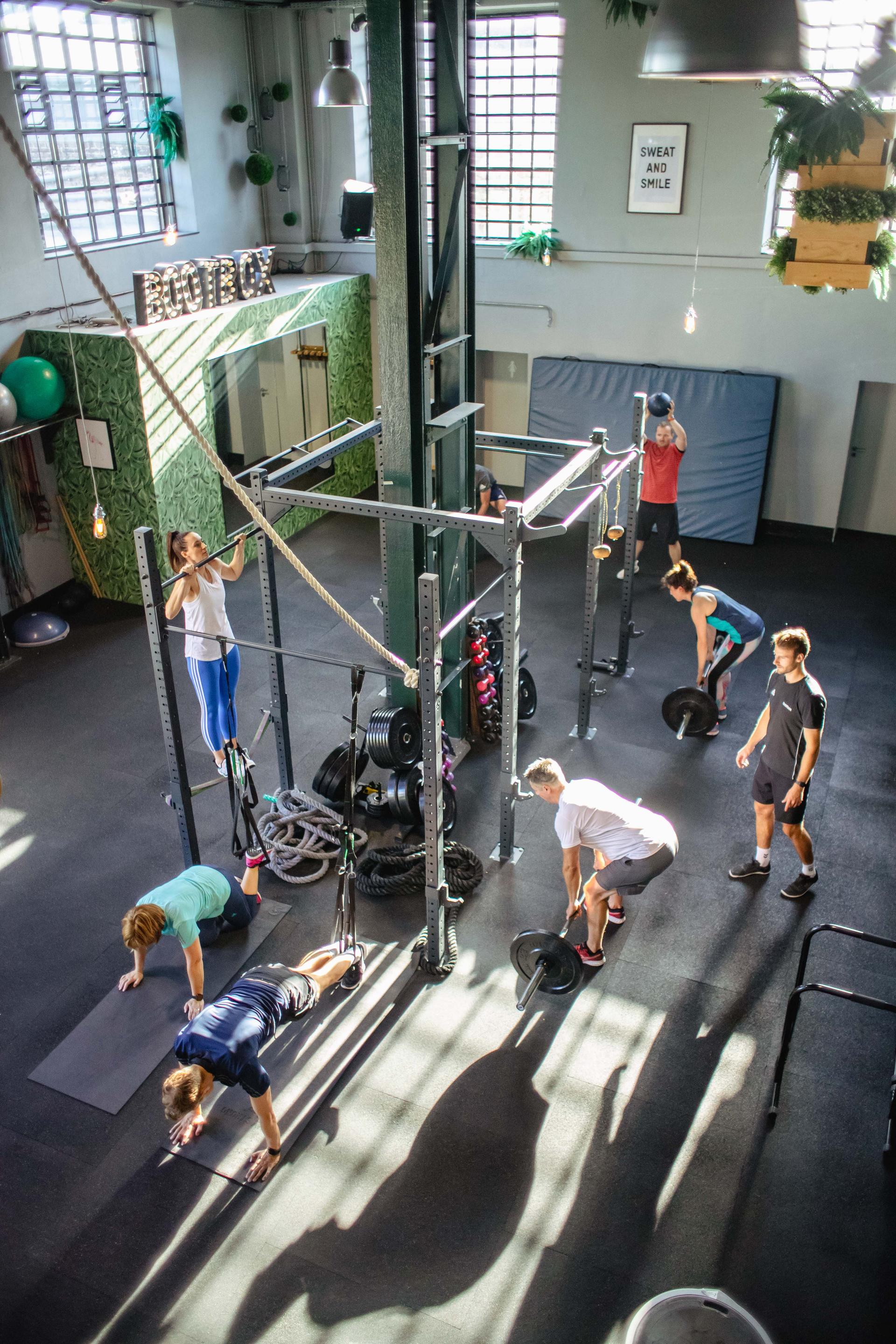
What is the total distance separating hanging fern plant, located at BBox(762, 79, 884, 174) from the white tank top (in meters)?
3.71

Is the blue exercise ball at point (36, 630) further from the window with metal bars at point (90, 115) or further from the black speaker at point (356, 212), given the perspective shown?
the black speaker at point (356, 212)

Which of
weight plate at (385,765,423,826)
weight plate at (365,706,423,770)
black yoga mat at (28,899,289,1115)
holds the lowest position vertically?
black yoga mat at (28,899,289,1115)

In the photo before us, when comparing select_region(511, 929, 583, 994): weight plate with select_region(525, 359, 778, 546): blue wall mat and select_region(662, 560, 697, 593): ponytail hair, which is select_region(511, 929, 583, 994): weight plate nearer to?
select_region(662, 560, 697, 593): ponytail hair

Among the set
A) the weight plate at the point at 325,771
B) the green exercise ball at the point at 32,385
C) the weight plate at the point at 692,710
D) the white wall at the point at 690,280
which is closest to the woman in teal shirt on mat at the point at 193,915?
the weight plate at the point at 325,771

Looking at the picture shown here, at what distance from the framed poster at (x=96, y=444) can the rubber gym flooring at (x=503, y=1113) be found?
261 centimetres

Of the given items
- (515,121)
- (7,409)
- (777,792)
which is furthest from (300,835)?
(515,121)

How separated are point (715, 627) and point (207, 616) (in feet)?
10.7

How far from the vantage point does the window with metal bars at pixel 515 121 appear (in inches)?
391

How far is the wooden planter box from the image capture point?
5160 millimetres

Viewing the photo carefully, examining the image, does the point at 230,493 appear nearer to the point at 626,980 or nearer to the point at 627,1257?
the point at 626,980

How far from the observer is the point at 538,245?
10055mm

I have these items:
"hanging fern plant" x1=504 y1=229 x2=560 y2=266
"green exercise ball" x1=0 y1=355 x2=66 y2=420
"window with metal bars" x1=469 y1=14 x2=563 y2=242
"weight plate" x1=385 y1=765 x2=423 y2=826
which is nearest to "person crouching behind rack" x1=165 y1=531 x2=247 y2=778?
"weight plate" x1=385 y1=765 x2=423 y2=826

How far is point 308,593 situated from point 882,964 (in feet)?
19.2

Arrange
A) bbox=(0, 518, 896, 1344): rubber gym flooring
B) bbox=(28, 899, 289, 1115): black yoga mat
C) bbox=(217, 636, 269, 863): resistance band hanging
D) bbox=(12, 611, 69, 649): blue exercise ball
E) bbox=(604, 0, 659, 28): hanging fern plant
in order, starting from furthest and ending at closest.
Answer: bbox=(604, 0, 659, 28): hanging fern plant < bbox=(12, 611, 69, 649): blue exercise ball < bbox=(217, 636, 269, 863): resistance band hanging < bbox=(28, 899, 289, 1115): black yoga mat < bbox=(0, 518, 896, 1344): rubber gym flooring
